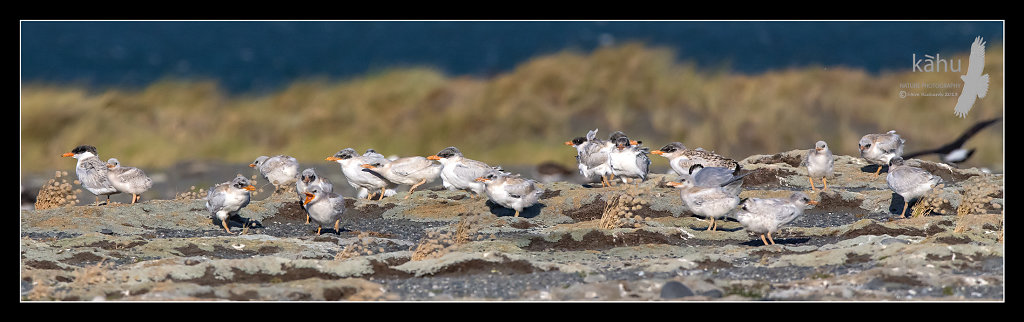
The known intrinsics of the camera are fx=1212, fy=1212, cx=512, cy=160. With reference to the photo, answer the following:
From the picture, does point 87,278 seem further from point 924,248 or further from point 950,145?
point 950,145

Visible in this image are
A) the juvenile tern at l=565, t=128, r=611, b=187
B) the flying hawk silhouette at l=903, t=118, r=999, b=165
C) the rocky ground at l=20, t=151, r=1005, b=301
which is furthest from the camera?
the flying hawk silhouette at l=903, t=118, r=999, b=165

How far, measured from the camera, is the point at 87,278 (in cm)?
1372

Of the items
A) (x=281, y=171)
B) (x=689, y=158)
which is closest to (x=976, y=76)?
(x=689, y=158)

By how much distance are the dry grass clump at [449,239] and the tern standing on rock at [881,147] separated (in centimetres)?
817

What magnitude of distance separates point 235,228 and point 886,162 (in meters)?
12.1

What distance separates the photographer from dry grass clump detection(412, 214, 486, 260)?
602 inches

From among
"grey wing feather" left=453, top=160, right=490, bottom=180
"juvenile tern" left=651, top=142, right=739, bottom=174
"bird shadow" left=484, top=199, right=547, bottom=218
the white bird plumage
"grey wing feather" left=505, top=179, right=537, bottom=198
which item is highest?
the white bird plumage

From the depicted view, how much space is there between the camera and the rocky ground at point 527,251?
13.1 meters

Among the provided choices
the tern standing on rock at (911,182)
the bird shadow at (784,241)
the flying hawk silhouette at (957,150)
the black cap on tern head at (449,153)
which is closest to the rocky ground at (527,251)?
the bird shadow at (784,241)

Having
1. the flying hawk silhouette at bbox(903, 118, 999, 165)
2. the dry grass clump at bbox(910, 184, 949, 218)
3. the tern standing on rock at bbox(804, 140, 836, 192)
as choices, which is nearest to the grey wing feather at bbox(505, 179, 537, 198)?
the tern standing on rock at bbox(804, 140, 836, 192)

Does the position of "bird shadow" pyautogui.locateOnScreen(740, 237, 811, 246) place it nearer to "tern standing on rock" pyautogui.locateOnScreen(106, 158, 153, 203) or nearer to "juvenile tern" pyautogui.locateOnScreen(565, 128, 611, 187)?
"juvenile tern" pyautogui.locateOnScreen(565, 128, 611, 187)

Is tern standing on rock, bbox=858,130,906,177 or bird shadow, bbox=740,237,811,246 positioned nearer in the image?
bird shadow, bbox=740,237,811,246

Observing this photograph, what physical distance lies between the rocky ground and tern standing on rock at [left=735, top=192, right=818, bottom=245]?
32 cm

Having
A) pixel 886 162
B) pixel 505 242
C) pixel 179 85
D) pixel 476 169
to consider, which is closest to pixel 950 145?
pixel 886 162
